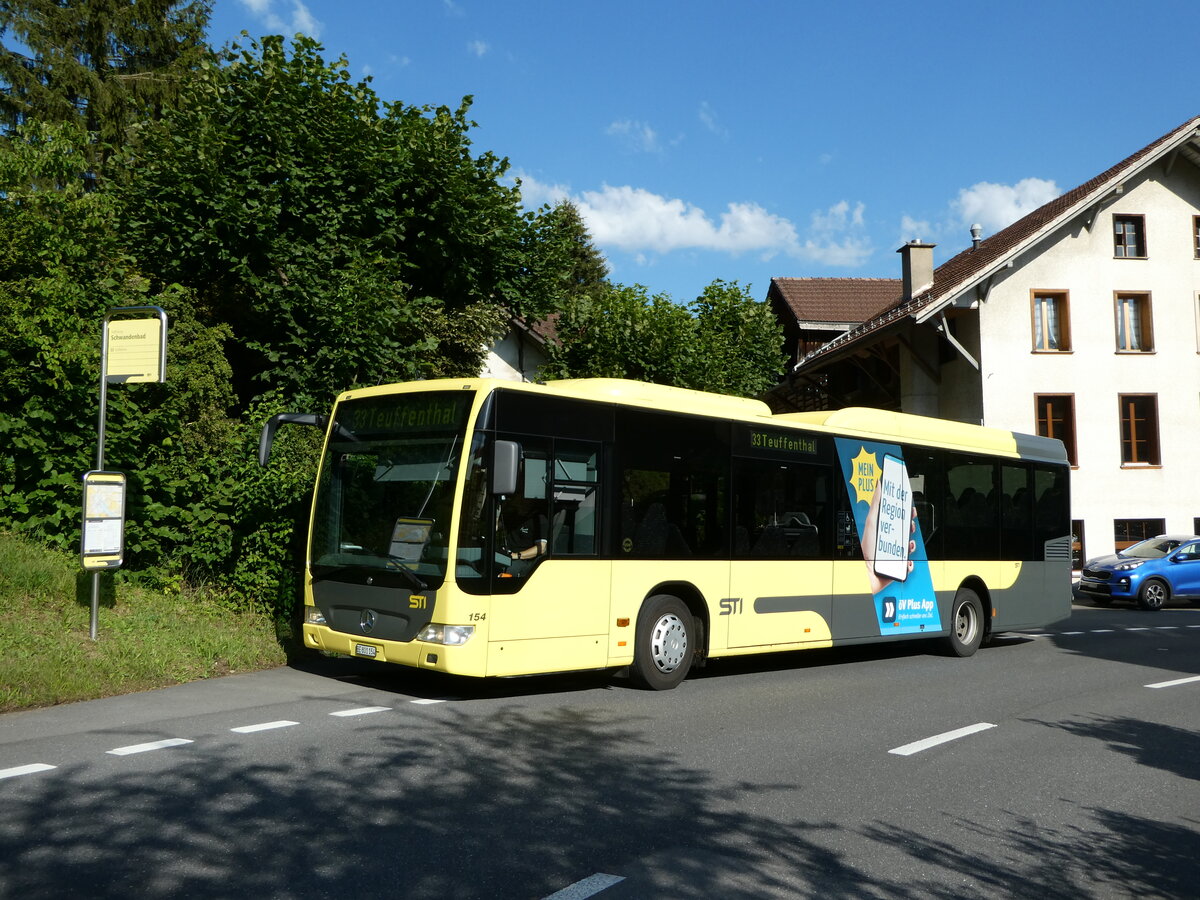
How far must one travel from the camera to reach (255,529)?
1267cm

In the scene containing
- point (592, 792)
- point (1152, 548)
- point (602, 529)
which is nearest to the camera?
point (592, 792)

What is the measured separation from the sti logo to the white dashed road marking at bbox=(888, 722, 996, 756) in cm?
414

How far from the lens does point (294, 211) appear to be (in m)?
18.4

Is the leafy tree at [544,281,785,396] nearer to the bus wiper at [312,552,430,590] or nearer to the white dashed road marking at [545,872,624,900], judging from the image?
the bus wiper at [312,552,430,590]

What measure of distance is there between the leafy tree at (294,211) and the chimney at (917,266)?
2070 centimetres

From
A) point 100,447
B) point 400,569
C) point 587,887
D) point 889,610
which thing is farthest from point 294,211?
point 587,887

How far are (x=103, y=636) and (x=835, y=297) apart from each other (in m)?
37.9

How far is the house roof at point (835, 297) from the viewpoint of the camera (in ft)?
143

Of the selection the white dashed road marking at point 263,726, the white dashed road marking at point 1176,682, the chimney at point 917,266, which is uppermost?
the chimney at point 917,266

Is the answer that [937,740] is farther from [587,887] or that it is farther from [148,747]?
[148,747]

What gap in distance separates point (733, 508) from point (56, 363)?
7428 millimetres

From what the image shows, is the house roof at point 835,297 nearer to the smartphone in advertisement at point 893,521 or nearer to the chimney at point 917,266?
the chimney at point 917,266

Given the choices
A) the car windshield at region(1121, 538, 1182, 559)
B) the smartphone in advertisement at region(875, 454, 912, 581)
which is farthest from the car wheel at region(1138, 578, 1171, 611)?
the smartphone in advertisement at region(875, 454, 912, 581)

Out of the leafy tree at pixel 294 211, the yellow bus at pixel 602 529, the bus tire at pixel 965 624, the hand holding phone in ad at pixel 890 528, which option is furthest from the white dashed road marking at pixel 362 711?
the leafy tree at pixel 294 211
